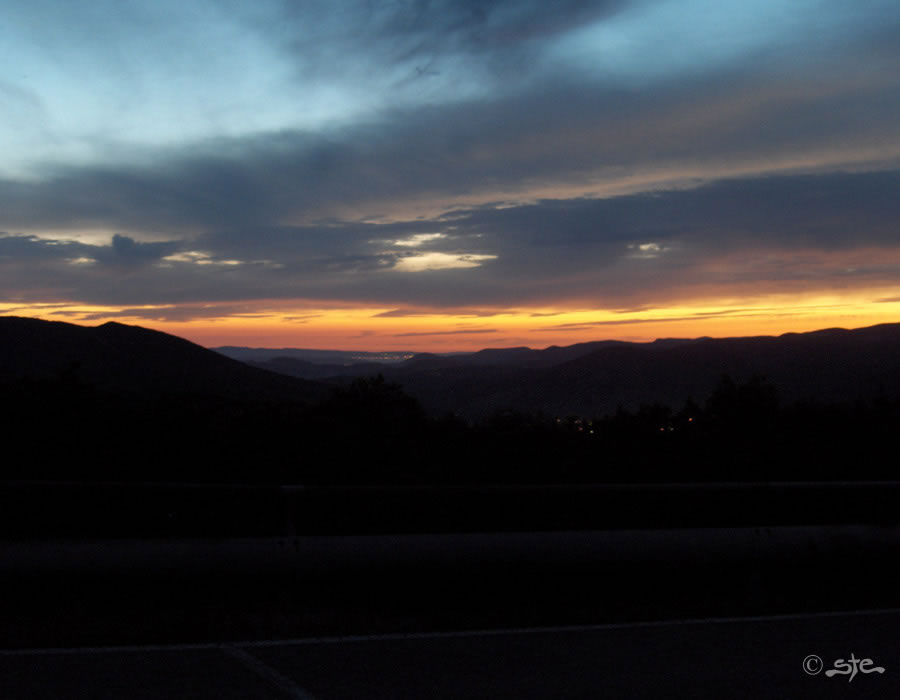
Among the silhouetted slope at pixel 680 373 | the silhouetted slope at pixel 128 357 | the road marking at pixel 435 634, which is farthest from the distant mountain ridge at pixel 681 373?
the road marking at pixel 435 634

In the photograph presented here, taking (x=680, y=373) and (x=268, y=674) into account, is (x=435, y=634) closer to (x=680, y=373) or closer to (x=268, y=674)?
(x=268, y=674)

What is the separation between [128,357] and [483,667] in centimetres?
15896

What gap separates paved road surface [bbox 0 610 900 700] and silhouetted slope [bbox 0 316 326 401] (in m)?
110

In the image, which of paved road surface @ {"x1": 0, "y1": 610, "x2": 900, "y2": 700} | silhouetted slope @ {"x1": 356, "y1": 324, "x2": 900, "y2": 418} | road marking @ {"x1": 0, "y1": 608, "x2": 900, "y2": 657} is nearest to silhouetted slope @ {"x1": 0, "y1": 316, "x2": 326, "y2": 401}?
silhouetted slope @ {"x1": 356, "y1": 324, "x2": 900, "y2": 418}

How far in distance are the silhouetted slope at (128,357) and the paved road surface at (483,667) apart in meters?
110

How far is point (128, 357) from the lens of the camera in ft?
502

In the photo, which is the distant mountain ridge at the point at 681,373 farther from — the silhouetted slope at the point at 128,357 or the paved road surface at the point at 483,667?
the paved road surface at the point at 483,667

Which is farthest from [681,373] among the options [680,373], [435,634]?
[435,634]

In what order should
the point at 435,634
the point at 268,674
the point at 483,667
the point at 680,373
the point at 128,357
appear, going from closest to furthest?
the point at 268,674
the point at 483,667
the point at 435,634
the point at 680,373
the point at 128,357

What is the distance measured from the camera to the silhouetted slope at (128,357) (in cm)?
12638

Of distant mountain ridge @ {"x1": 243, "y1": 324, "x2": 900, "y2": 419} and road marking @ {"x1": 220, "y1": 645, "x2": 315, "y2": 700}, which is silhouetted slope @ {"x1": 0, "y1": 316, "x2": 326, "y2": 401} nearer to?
distant mountain ridge @ {"x1": 243, "y1": 324, "x2": 900, "y2": 419}

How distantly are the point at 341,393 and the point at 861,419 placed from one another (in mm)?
8664

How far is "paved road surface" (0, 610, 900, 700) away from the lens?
452 cm

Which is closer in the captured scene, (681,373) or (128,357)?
(681,373)
